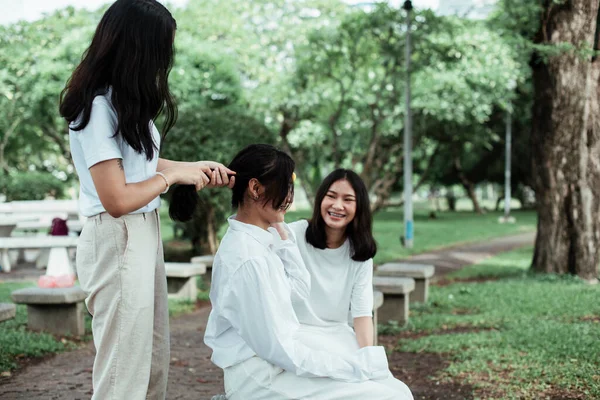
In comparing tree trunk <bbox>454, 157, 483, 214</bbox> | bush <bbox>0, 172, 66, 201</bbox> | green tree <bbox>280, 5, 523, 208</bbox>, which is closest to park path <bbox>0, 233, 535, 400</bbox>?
green tree <bbox>280, 5, 523, 208</bbox>

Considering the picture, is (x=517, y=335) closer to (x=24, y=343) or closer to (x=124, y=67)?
(x=24, y=343)

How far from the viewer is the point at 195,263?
32.1ft

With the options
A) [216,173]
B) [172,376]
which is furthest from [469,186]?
[216,173]

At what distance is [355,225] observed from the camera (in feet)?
12.8

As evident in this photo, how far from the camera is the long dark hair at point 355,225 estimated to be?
3793mm

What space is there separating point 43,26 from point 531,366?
18717 mm

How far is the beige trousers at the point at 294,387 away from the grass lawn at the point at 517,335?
7.76 feet

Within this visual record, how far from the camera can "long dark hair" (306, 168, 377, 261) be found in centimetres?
379

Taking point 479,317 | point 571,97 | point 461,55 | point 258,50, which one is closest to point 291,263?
point 479,317

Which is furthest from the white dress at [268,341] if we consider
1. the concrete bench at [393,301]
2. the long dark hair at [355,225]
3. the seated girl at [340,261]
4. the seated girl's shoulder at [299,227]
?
the concrete bench at [393,301]

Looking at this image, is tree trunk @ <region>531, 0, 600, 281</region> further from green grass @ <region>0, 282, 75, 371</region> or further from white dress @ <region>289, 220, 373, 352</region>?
white dress @ <region>289, 220, 373, 352</region>

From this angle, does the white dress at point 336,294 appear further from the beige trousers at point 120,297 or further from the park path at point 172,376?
the park path at point 172,376

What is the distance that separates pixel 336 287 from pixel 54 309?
4162 millimetres

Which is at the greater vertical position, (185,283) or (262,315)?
(262,315)
